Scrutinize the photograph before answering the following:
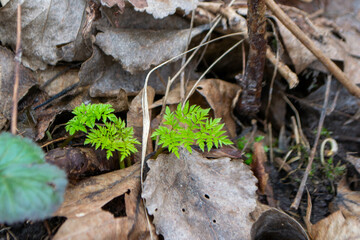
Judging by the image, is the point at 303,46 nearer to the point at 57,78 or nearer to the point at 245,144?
the point at 245,144

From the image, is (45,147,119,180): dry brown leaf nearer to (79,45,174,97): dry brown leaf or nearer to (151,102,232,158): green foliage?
(151,102,232,158): green foliage

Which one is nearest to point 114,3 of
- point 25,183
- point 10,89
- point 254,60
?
point 10,89

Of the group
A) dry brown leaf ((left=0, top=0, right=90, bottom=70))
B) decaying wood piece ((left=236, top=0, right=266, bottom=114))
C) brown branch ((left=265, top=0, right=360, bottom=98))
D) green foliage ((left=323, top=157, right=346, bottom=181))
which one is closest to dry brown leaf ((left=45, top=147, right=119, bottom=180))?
dry brown leaf ((left=0, top=0, right=90, bottom=70))

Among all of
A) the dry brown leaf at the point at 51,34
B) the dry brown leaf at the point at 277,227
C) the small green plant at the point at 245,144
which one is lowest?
the dry brown leaf at the point at 277,227

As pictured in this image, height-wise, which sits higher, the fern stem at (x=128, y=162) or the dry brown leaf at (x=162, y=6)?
the dry brown leaf at (x=162, y=6)

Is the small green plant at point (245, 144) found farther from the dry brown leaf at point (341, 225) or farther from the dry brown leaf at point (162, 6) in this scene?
the dry brown leaf at point (162, 6)

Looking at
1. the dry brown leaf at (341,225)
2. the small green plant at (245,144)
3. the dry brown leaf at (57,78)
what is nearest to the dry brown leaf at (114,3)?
the dry brown leaf at (57,78)

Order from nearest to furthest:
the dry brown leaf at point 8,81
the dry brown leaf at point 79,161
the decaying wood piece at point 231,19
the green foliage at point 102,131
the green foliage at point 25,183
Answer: the green foliage at point 25,183, the dry brown leaf at point 79,161, the green foliage at point 102,131, the dry brown leaf at point 8,81, the decaying wood piece at point 231,19
